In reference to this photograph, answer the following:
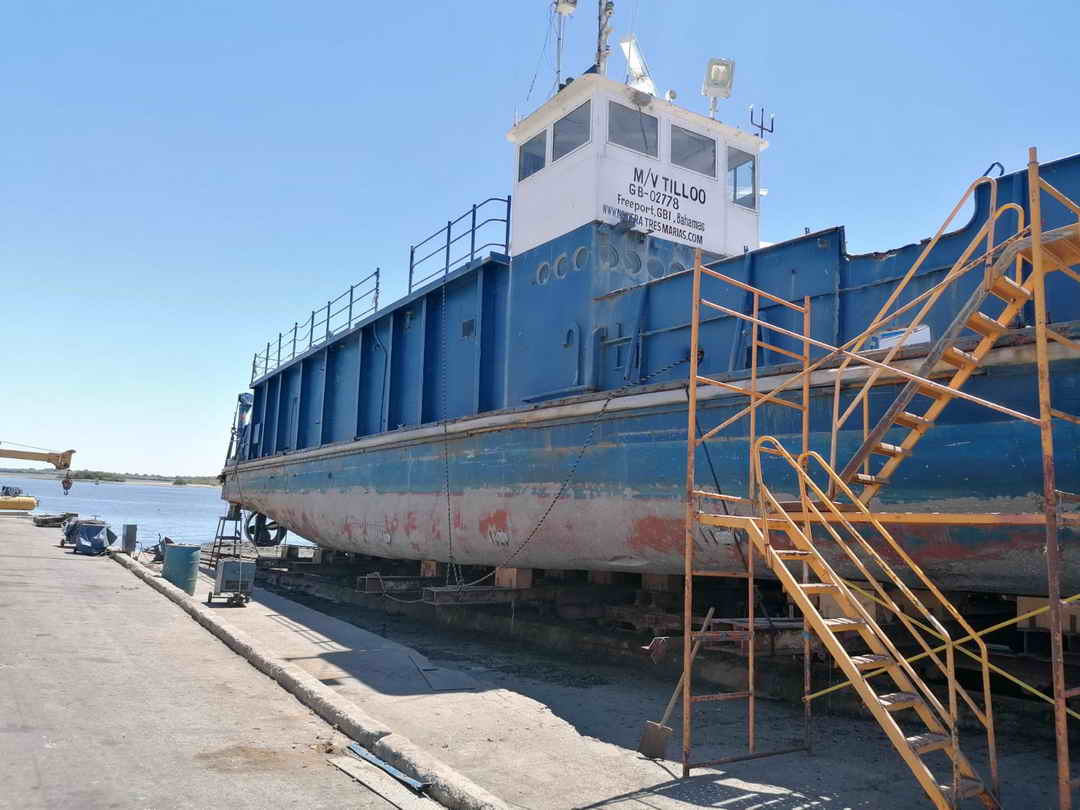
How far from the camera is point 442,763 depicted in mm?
4188

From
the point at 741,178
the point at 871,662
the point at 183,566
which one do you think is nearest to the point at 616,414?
the point at 871,662

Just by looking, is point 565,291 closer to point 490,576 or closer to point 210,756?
point 490,576

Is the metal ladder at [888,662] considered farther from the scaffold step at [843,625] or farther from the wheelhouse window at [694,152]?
the wheelhouse window at [694,152]

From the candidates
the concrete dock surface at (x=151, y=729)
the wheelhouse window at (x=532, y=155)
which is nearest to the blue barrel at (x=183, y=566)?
the concrete dock surface at (x=151, y=729)

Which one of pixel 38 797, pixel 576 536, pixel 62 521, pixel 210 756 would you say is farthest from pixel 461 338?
pixel 62 521

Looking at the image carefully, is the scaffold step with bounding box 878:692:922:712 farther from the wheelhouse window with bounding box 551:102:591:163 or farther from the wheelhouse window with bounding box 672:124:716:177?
the wheelhouse window with bounding box 672:124:716:177

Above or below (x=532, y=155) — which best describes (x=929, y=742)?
below

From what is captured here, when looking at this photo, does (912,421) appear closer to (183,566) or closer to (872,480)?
(872,480)

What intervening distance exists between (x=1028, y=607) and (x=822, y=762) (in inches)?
71.5

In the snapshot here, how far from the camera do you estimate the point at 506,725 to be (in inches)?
205

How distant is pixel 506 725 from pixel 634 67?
A: 24.5ft

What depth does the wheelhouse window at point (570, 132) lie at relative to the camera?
→ 29.8ft

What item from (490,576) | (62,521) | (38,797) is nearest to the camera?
(38,797)

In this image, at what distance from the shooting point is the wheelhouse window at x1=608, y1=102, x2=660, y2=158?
29.5 feet
